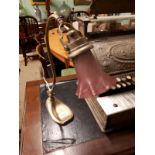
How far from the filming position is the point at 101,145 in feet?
1.98

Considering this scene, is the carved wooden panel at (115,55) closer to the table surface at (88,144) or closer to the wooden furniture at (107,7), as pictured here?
the wooden furniture at (107,7)

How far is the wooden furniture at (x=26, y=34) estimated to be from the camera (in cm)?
302

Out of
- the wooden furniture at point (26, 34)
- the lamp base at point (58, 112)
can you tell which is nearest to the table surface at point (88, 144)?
the lamp base at point (58, 112)

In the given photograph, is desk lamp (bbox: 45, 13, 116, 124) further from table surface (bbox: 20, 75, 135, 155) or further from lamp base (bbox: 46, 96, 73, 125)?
table surface (bbox: 20, 75, 135, 155)

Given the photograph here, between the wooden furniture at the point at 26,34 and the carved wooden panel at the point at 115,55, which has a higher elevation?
the wooden furniture at the point at 26,34

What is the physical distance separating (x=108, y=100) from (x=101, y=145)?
0.52 feet

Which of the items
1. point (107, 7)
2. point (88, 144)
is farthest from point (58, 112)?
point (107, 7)

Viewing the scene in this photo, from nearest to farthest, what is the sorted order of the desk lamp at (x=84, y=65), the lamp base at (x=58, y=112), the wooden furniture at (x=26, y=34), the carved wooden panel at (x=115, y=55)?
the desk lamp at (x=84, y=65), the lamp base at (x=58, y=112), the carved wooden panel at (x=115, y=55), the wooden furniture at (x=26, y=34)

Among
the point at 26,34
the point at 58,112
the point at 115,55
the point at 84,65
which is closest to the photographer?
the point at 84,65

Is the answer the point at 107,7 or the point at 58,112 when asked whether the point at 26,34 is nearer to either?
the point at 107,7

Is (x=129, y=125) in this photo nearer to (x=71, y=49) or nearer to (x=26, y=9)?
(x=71, y=49)

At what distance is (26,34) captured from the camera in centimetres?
312

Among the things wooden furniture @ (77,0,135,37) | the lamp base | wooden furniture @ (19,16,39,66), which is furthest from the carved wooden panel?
wooden furniture @ (19,16,39,66)
